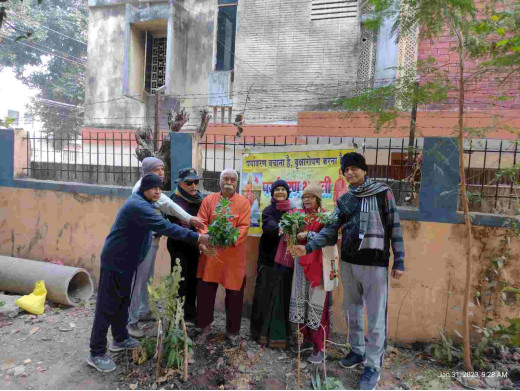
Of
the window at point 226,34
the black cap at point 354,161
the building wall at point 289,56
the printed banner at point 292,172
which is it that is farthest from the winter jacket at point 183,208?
the window at point 226,34

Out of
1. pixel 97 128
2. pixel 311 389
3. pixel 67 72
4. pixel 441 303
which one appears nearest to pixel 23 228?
pixel 311 389

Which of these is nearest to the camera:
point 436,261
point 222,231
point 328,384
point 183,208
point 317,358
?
point 328,384

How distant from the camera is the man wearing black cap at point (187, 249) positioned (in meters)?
4.17

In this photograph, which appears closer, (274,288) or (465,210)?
(465,210)

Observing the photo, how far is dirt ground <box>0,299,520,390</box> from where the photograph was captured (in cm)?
331

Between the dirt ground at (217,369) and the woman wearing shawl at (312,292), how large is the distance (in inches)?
8.1

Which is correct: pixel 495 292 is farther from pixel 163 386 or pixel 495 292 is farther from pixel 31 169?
pixel 31 169

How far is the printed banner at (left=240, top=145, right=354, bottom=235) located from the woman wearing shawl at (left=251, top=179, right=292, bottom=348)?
1.89 ft

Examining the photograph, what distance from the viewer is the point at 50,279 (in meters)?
4.94

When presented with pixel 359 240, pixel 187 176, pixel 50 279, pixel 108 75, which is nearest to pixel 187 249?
pixel 187 176

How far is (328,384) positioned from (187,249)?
202 cm

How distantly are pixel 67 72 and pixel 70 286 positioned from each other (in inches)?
824

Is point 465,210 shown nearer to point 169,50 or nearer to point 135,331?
point 135,331

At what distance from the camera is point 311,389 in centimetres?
326
